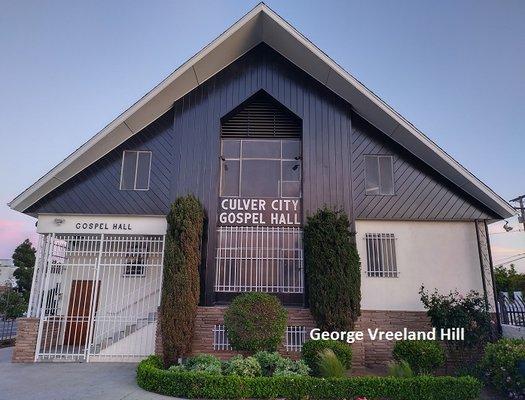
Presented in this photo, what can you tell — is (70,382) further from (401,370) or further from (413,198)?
(413,198)

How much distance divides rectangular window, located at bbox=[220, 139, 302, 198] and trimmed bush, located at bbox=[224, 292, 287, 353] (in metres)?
3.72

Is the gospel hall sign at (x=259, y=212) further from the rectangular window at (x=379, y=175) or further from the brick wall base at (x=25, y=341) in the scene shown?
the brick wall base at (x=25, y=341)

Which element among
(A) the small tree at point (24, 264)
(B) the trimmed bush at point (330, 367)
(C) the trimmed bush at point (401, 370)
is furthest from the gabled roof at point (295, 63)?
(A) the small tree at point (24, 264)

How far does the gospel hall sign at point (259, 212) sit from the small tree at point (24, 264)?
23424 millimetres

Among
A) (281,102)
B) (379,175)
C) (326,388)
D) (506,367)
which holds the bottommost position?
(326,388)

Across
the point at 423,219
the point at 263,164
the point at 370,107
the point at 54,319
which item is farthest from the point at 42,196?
the point at 423,219

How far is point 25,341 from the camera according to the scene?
10344 millimetres

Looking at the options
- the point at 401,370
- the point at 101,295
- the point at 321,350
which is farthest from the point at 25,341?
the point at 401,370

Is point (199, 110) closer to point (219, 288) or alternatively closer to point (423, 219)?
point (219, 288)

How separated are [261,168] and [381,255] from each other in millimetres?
4660

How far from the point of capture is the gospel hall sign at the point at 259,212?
11234mm

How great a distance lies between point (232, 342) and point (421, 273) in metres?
6.03

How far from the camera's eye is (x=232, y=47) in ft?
38.9

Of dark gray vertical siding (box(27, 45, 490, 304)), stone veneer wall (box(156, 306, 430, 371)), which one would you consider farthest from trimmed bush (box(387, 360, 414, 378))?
dark gray vertical siding (box(27, 45, 490, 304))
